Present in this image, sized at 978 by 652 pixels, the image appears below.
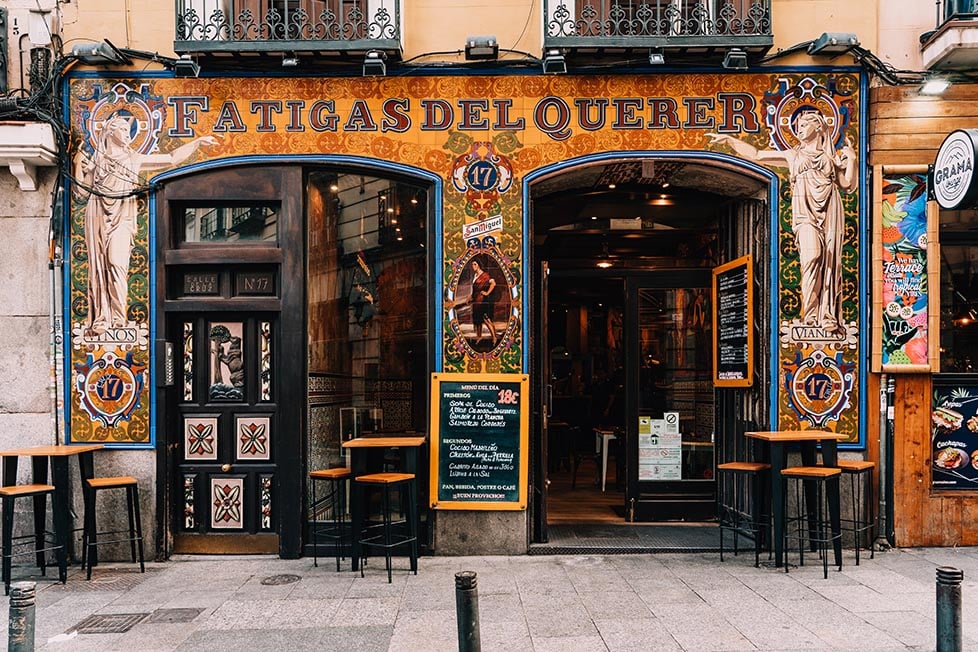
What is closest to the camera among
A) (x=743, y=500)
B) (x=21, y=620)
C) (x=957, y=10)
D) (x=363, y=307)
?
(x=21, y=620)

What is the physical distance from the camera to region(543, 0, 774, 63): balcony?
8.48m

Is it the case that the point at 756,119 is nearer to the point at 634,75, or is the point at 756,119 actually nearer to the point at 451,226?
the point at 634,75

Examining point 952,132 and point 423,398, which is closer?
point 952,132

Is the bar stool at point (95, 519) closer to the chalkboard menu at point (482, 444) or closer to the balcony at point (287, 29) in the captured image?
the chalkboard menu at point (482, 444)

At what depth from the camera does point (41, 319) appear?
884 cm

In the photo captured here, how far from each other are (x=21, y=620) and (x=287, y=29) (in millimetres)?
6145

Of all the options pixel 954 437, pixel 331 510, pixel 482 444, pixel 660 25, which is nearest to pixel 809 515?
pixel 954 437

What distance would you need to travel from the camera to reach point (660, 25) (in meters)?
8.66

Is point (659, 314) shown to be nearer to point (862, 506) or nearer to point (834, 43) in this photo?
point (862, 506)

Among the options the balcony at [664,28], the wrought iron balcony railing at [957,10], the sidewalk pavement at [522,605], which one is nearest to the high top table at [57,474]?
the sidewalk pavement at [522,605]

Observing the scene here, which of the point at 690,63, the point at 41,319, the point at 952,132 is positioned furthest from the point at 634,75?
the point at 41,319

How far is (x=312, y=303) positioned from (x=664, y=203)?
14.3ft

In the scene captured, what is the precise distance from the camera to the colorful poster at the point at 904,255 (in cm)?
874

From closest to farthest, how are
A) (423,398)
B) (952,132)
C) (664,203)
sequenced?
(952,132) < (423,398) < (664,203)
